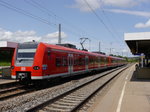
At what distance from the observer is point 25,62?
13469 mm

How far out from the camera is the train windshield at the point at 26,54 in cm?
1343

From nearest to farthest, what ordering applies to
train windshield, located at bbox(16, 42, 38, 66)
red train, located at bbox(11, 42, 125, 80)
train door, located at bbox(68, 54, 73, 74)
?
red train, located at bbox(11, 42, 125, 80) < train windshield, located at bbox(16, 42, 38, 66) < train door, located at bbox(68, 54, 73, 74)

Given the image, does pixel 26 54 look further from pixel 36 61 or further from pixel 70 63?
pixel 70 63

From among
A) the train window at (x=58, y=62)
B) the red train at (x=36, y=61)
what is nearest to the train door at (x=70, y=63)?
the red train at (x=36, y=61)

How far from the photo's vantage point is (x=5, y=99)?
10.4 meters

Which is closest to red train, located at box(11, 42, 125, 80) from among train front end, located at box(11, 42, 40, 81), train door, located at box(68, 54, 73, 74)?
train front end, located at box(11, 42, 40, 81)

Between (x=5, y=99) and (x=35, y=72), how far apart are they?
2917mm

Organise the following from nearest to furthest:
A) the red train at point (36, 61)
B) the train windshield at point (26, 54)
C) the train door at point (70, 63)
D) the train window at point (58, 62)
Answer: the red train at point (36, 61)
the train windshield at point (26, 54)
the train window at point (58, 62)
the train door at point (70, 63)

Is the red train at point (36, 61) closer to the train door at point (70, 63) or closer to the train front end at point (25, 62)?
the train front end at point (25, 62)

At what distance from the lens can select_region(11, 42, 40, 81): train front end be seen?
13.2 m

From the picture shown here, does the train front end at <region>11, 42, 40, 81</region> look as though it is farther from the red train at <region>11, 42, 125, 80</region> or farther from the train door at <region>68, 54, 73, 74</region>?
the train door at <region>68, 54, 73, 74</region>

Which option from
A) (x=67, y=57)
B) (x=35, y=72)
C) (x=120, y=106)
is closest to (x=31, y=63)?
(x=35, y=72)

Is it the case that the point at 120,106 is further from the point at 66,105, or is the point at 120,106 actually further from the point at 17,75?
the point at 17,75

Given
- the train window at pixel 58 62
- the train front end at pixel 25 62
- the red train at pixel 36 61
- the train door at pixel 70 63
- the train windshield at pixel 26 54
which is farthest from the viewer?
the train door at pixel 70 63
